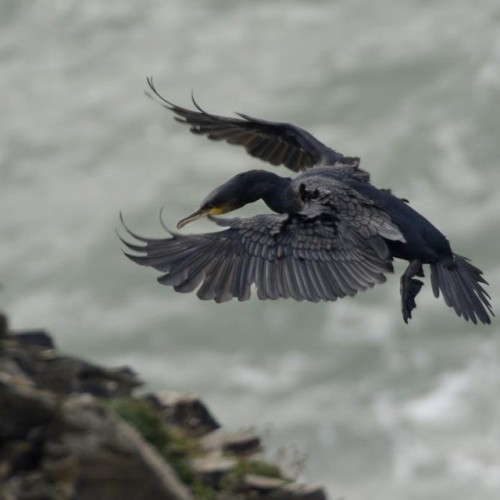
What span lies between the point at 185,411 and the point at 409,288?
6.78ft

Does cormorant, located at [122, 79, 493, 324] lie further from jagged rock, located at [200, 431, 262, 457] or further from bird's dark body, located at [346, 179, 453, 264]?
jagged rock, located at [200, 431, 262, 457]

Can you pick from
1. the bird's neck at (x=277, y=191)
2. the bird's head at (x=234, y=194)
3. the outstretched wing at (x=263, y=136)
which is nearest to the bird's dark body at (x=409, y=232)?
the bird's neck at (x=277, y=191)

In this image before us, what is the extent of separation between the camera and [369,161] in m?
25.0

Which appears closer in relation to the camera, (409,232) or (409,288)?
(409,288)

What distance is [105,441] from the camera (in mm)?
9898

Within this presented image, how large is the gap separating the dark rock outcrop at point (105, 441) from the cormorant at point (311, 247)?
0.95 metres

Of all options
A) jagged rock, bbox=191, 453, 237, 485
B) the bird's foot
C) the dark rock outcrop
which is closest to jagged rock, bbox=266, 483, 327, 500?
the dark rock outcrop

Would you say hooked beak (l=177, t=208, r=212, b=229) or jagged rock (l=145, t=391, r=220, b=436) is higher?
hooked beak (l=177, t=208, r=212, b=229)

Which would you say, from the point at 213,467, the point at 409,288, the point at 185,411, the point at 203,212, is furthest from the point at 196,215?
the point at 185,411

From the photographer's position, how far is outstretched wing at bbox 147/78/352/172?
483 inches

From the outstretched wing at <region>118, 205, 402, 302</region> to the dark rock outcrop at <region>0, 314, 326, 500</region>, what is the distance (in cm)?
95

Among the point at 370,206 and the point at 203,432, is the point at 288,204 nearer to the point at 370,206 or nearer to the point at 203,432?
the point at 370,206

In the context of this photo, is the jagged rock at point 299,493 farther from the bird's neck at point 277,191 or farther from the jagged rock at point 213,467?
the bird's neck at point 277,191

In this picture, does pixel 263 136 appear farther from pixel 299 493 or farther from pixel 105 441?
pixel 105 441
